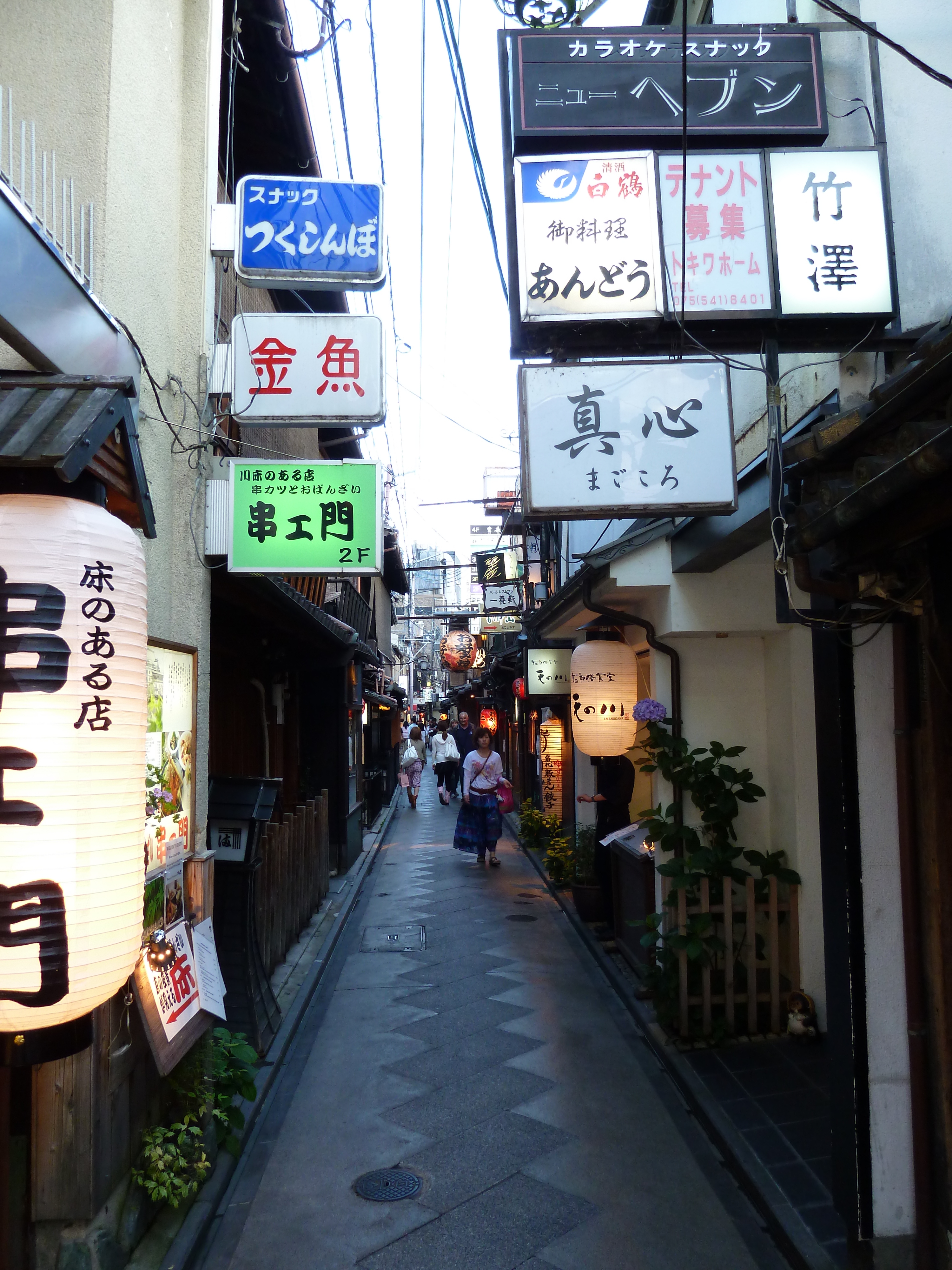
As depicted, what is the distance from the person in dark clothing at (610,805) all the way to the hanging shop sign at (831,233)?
6065mm

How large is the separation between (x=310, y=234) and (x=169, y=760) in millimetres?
3763

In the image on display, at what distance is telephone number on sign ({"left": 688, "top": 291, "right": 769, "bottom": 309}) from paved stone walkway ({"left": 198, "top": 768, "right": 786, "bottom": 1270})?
5.44 meters

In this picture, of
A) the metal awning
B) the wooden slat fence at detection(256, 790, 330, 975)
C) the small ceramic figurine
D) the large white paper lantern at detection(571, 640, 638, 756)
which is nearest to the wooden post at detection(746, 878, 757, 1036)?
the small ceramic figurine

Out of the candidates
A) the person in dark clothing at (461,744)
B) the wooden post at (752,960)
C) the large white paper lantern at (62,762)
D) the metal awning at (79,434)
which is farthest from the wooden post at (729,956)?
the person in dark clothing at (461,744)

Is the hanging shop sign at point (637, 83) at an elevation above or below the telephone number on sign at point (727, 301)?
above

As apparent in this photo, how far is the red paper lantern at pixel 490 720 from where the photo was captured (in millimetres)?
29875

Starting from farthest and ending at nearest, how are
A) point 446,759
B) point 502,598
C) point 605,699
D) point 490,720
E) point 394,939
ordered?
point 490,720, point 502,598, point 446,759, point 394,939, point 605,699

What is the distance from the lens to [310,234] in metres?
5.75

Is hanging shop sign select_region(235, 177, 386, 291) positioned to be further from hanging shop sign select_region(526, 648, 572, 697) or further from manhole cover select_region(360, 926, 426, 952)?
hanging shop sign select_region(526, 648, 572, 697)

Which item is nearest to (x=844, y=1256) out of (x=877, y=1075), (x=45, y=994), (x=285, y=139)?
(x=877, y=1075)

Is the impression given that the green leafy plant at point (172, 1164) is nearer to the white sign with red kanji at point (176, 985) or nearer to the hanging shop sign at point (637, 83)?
the white sign with red kanji at point (176, 985)

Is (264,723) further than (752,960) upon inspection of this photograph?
Yes

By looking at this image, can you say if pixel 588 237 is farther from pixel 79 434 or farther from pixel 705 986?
pixel 705 986

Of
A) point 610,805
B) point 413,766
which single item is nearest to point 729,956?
point 610,805
